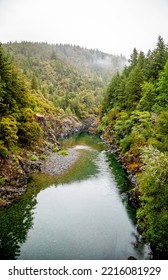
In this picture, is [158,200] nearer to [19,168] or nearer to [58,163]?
[19,168]

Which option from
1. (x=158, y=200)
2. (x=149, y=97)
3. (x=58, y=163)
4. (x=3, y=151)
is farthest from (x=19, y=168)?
(x=149, y=97)

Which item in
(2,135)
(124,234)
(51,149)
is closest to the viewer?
(124,234)

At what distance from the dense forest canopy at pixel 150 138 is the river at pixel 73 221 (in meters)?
2.53

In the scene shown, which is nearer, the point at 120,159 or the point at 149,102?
the point at 149,102

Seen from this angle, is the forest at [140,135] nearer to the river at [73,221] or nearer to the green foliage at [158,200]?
the green foliage at [158,200]

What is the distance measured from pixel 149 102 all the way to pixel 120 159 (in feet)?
37.4

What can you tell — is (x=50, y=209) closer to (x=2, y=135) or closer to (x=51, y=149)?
(x=2, y=135)

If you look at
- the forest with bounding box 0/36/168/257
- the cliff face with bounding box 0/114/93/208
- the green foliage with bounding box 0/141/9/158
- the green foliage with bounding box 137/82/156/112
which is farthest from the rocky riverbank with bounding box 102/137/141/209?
the green foliage with bounding box 0/141/9/158

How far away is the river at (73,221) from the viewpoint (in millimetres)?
22250

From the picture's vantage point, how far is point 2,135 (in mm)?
34688

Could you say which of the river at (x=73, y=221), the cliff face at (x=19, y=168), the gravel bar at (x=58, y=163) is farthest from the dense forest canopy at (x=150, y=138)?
the cliff face at (x=19, y=168)

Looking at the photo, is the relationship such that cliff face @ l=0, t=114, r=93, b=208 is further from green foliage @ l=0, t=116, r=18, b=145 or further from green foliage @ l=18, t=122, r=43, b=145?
green foliage @ l=0, t=116, r=18, b=145

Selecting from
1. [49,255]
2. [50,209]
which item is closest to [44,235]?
[49,255]

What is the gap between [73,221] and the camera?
90.7ft
